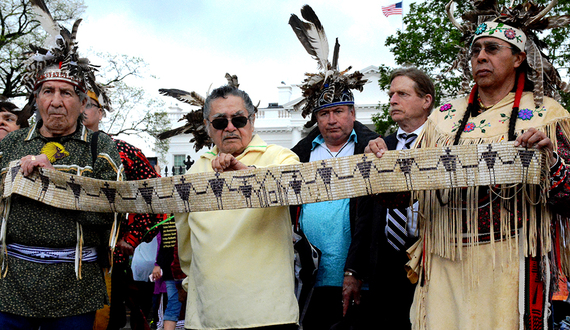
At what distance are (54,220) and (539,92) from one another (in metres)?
2.92

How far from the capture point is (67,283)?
3.10m

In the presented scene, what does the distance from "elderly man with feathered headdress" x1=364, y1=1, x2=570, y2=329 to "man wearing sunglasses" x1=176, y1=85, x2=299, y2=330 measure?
75 centimetres

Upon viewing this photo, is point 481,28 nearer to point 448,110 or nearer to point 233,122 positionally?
point 448,110

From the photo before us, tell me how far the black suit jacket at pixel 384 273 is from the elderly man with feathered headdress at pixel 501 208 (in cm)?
79

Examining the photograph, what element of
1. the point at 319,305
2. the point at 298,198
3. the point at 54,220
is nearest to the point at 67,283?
the point at 54,220

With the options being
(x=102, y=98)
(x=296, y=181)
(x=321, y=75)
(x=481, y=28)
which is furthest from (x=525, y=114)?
(x=102, y=98)

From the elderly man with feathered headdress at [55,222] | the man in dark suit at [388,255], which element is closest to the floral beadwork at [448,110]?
the man in dark suit at [388,255]

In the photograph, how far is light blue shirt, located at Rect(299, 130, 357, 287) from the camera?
400 centimetres

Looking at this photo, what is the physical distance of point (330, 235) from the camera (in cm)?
402

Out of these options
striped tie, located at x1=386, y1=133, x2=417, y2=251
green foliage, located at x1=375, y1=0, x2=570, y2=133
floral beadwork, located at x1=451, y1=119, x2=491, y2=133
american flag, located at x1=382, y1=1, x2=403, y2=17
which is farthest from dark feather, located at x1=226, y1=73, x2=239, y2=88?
american flag, located at x1=382, y1=1, x2=403, y2=17

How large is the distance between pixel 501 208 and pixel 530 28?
3.65 ft

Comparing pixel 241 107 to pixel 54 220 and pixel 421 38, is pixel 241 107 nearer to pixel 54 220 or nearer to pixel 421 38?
pixel 54 220

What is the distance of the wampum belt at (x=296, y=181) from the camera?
267cm

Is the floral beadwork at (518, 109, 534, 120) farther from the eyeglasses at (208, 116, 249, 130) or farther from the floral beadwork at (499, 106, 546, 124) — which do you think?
the eyeglasses at (208, 116, 249, 130)
